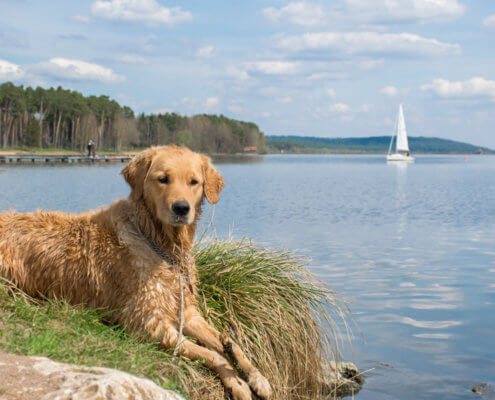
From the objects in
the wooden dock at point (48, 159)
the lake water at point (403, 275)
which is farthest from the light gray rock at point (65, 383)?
the wooden dock at point (48, 159)

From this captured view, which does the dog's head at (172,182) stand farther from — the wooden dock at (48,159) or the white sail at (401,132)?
the white sail at (401,132)

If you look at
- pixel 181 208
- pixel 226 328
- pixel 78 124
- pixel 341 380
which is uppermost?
pixel 78 124

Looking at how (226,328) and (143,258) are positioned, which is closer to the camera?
(143,258)

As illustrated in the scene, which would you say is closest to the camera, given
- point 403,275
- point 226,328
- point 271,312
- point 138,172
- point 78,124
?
point 138,172

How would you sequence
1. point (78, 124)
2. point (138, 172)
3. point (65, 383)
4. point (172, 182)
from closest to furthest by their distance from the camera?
point (65, 383) < point (172, 182) < point (138, 172) < point (78, 124)

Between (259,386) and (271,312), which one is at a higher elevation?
(271,312)

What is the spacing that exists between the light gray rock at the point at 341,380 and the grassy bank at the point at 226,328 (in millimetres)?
285

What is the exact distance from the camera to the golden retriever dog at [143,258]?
4.04m

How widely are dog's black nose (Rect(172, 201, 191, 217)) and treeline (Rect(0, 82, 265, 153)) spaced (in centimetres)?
9464

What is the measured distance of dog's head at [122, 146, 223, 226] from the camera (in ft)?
13.1

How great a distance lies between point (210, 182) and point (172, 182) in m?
0.42

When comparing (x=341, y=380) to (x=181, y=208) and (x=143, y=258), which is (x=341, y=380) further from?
(x=181, y=208)

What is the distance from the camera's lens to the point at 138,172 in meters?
4.28

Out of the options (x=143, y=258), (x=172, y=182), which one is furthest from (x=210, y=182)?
(x=143, y=258)
